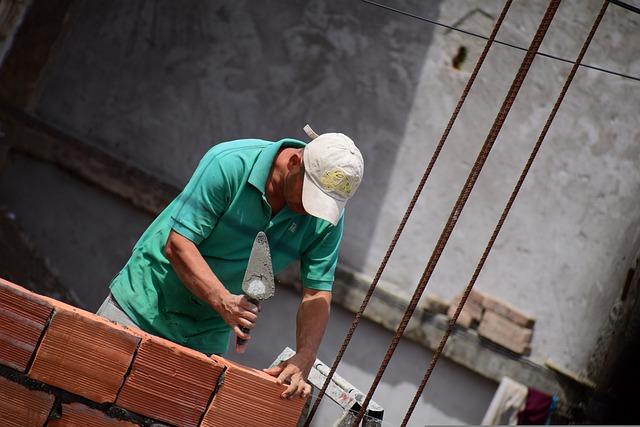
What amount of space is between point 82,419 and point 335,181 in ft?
4.23

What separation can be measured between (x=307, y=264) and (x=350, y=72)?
12.2 feet

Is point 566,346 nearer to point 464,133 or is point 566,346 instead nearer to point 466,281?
point 466,281

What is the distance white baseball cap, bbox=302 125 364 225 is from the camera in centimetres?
344

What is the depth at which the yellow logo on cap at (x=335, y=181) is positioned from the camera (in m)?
3.44

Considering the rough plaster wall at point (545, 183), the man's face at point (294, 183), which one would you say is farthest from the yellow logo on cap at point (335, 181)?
the rough plaster wall at point (545, 183)

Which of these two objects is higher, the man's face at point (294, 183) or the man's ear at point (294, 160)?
the man's ear at point (294, 160)

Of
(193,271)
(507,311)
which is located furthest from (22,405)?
(507,311)

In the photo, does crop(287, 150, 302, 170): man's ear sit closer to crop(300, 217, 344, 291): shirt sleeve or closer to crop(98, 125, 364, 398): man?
crop(98, 125, 364, 398): man

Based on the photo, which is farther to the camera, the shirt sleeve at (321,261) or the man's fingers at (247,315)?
the shirt sleeve at (321,261)

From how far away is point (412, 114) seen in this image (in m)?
7.20

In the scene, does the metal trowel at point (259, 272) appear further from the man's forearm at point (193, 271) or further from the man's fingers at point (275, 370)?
the man's fingers at point (275, 370)

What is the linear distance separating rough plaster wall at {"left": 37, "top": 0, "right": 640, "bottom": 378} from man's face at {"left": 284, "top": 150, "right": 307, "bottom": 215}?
3663 mm

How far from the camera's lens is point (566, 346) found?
7.05m

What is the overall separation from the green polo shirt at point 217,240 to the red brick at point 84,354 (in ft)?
1.52
